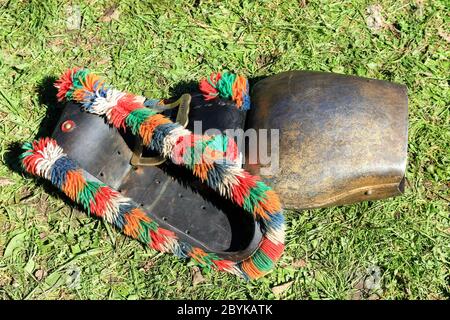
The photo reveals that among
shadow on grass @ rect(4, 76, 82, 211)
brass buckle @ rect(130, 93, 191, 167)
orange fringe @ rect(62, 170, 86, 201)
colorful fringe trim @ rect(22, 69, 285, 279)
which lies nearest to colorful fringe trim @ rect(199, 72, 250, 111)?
brass buckle @ rect(130, 93, 191, 167)

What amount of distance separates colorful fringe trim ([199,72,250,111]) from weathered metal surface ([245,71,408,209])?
0.14 metres

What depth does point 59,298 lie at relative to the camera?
2543mm

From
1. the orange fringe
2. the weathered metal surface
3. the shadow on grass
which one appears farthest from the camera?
the shadow on grass

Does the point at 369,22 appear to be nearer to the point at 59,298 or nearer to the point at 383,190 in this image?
the point at 383,190

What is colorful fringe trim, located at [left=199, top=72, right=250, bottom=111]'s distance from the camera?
2576mm

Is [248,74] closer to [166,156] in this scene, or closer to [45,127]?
[166,156]

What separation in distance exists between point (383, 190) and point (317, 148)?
0.37m

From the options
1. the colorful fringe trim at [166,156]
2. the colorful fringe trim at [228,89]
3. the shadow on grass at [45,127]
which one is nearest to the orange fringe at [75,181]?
the colorful fringe trim at [166,156]

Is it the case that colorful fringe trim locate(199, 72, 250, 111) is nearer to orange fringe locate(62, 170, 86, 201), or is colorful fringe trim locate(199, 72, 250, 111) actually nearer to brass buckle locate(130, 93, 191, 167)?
brass buckle locate(130, 93, 191, 167)

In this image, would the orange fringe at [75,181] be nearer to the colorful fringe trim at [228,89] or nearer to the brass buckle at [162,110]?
the brass buckle at [162,110]

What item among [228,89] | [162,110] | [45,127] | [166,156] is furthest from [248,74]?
[45,127]
